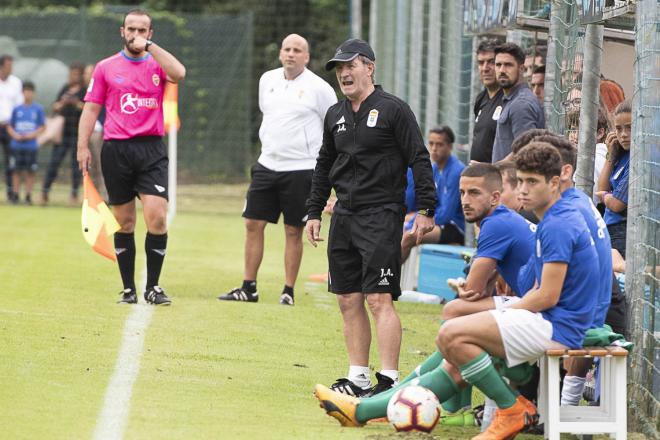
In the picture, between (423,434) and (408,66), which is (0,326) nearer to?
(423,434)

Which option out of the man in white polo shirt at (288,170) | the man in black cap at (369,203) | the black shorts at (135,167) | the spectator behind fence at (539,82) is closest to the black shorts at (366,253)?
the man in black cap at (369,203)

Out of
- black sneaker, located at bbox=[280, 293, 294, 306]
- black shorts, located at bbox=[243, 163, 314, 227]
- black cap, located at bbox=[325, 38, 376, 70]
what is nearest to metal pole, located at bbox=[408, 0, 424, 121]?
black shorts, located at bbox=[243, 163, 314, 227]

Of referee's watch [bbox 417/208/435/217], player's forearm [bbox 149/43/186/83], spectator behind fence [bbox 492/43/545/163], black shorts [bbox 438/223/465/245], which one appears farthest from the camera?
black shorts [bbox 438/223/465/245]

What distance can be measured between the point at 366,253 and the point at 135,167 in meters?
3.34

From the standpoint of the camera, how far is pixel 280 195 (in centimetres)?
1051

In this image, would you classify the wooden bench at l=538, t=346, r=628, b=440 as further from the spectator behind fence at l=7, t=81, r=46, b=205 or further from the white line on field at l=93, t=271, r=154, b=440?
the spectator behind fence at l=7, t=81, r=46, b=205

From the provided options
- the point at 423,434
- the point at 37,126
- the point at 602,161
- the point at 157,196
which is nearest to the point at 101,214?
the point at 157,196

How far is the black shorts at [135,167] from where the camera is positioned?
9695 mm

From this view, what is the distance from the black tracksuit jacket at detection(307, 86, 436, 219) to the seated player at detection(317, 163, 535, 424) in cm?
57

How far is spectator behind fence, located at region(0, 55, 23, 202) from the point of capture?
66.4ft

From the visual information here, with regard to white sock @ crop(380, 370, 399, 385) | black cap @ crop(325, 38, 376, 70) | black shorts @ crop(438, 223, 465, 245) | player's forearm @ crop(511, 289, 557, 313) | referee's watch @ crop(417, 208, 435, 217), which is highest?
black cap @ crop(325, 38, 376, 70)

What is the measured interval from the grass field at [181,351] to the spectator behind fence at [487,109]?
140cm

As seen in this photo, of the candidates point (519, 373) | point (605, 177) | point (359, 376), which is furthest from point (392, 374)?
point (605, 177)

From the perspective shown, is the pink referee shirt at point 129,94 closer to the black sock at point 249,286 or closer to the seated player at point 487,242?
the black sock at point 249,286
